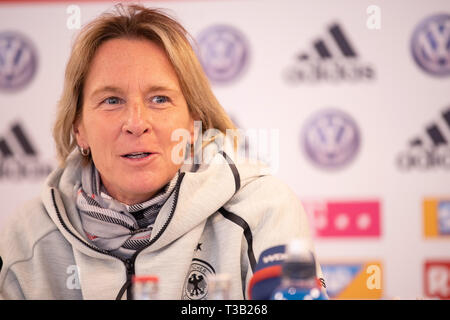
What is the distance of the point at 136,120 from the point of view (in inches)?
42.2

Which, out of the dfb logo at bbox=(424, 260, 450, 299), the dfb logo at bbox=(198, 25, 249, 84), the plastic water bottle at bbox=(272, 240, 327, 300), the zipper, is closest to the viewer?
the plastic water bottle at bbox=(272, 240, 327, 300)

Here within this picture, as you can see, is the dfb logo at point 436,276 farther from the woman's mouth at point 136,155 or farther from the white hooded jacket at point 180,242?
the woman's mouth at point 136,155

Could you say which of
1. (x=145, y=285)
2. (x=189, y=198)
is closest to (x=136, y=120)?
(x=189, y=198)

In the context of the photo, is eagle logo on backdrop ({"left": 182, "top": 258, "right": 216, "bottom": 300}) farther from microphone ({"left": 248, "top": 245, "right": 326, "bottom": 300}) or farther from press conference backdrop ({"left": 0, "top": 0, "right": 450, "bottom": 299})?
press conference backdrop ({"left": 0, "top": 0, "right": 450, "bottom": 299})

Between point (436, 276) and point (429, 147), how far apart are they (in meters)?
0.49

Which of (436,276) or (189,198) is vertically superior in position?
(189,198)

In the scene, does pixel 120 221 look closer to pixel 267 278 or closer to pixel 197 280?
pixel 197 280

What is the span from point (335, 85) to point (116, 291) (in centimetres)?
137

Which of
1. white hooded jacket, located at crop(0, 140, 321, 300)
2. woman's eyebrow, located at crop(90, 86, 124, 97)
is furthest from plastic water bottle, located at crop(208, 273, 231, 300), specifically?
woman's eyebrow, located at crop(90, 86, 124, 97)

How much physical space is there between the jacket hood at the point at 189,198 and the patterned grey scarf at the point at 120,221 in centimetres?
3

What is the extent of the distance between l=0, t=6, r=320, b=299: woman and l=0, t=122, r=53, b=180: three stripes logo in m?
0.95

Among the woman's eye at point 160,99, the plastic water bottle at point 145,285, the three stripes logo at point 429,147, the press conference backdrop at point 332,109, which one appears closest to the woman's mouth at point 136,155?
the woman's eye at point 160,99

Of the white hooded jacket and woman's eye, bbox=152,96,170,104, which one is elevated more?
woman's eye, bbox=152,96,170,104

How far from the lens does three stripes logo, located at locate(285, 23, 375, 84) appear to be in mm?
2107
